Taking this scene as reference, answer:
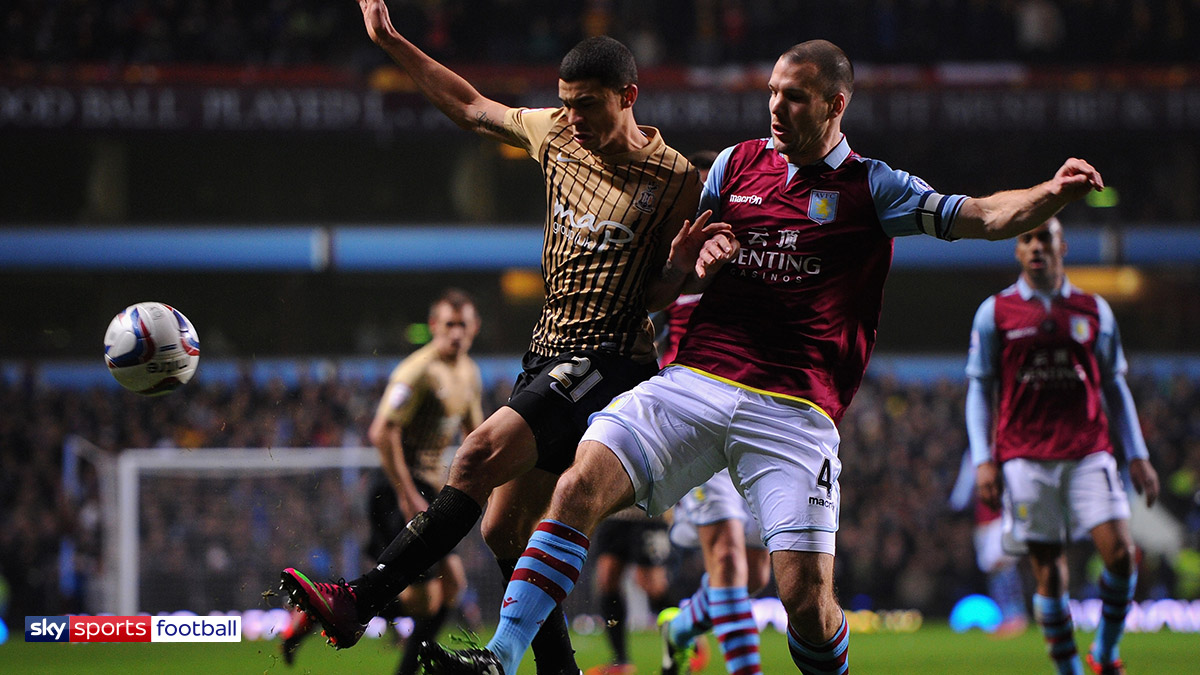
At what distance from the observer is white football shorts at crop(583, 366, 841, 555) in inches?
162

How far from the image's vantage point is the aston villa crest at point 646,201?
181 inches

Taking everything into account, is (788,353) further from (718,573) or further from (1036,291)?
(1036,291)

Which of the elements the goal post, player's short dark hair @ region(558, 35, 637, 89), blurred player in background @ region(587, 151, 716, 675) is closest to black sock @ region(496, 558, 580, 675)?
player's short dark hair @ region(558, 35, 637, 89)

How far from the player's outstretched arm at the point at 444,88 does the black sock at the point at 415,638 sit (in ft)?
8.30

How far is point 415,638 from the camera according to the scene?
21.0 feet

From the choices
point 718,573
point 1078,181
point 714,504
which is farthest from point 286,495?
point 1078,181

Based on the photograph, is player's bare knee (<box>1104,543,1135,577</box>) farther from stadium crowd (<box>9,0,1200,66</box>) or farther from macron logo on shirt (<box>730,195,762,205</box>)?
stadium crowd (<box>9,0,1200,66</box>)

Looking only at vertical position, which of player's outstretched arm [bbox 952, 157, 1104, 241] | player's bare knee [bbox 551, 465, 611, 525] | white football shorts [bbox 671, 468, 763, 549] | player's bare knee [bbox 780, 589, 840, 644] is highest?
player's outstretched arm [bbox 952, 157, 1104, 241]

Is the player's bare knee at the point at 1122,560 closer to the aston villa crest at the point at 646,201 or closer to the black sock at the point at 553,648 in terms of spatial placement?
the black sock at the point at 553,648

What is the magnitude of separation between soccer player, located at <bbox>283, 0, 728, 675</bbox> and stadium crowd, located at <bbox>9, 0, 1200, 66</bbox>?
50.3ft

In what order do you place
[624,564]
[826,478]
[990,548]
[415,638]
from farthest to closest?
[990,548] < [624,564] < [415,638] < [826,478]

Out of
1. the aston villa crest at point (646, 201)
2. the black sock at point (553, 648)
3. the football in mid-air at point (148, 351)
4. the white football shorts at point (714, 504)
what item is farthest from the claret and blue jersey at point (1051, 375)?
the football in mid-air at point (148, 351)

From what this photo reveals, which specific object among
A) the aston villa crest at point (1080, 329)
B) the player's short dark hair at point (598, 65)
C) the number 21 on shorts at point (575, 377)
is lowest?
the number 21 on shorts at point (575, 377)

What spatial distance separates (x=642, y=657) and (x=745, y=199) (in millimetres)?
6208
